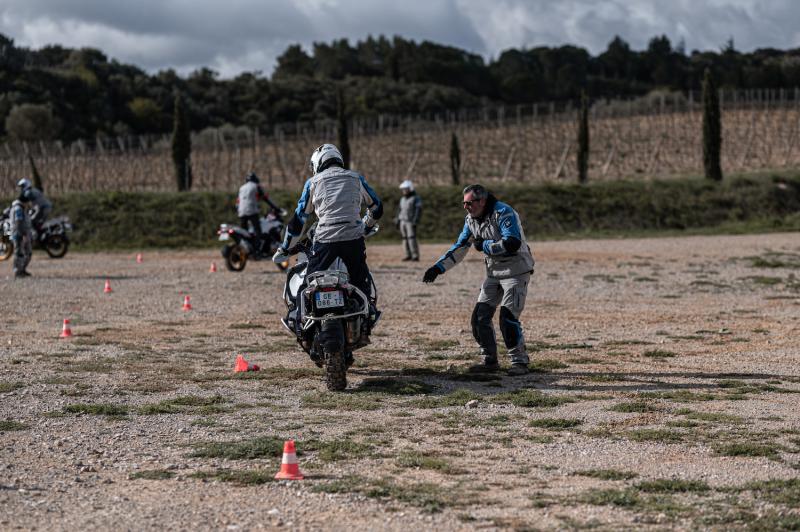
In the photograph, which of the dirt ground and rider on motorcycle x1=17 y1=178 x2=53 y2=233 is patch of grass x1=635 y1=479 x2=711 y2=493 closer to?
the dirt ground

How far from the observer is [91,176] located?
55.0 meters

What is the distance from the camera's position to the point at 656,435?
7879 mm

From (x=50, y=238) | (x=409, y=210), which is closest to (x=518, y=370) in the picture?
(x=409, y=210)

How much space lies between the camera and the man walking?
10.9 m

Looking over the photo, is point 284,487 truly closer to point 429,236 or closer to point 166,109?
point 429,236

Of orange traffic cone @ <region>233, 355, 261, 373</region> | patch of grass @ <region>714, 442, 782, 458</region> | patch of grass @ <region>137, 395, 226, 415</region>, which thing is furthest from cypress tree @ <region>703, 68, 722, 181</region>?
patch of grass @ <region>714, 442, 782, 458</region>

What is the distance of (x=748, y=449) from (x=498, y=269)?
13.8ft

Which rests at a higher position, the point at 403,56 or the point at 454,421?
the point at 403,56

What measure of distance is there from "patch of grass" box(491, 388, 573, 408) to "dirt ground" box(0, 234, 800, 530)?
44mm

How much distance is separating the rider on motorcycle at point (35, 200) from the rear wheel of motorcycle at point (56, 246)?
86cm

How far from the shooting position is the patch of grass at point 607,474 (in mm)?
6734

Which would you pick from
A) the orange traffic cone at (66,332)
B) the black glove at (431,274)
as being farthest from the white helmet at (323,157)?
the orange traffic cone at (66,332)

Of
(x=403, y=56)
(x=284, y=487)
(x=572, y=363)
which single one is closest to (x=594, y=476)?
(x=284, y=487)

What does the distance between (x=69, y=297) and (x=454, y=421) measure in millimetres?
12699
